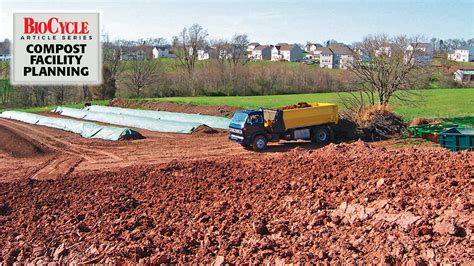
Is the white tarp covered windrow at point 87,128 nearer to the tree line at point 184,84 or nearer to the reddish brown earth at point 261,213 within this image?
the reddish brown earth at point 261,213

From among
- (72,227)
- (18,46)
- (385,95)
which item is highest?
(18,46)

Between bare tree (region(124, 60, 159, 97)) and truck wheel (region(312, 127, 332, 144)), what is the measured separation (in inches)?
1578

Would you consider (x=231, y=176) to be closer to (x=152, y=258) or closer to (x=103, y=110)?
(x=152, y=258)

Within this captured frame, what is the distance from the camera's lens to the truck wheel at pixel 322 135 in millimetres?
21516

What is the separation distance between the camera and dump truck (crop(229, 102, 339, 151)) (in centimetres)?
2017

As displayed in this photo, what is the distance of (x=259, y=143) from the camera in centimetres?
2038

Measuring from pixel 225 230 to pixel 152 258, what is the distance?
1432mm

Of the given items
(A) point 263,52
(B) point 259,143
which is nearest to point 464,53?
(A) point 263,52

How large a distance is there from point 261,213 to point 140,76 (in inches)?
2080

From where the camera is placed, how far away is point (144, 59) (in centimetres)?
6469

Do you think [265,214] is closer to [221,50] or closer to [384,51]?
[384,51]

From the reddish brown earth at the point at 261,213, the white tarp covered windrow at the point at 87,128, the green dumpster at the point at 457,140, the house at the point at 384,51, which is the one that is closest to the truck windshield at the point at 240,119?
the reddish brown earth at the point at 261,213

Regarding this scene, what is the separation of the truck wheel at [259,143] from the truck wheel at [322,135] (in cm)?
255

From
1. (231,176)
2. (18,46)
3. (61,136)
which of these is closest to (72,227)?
(231,176)
